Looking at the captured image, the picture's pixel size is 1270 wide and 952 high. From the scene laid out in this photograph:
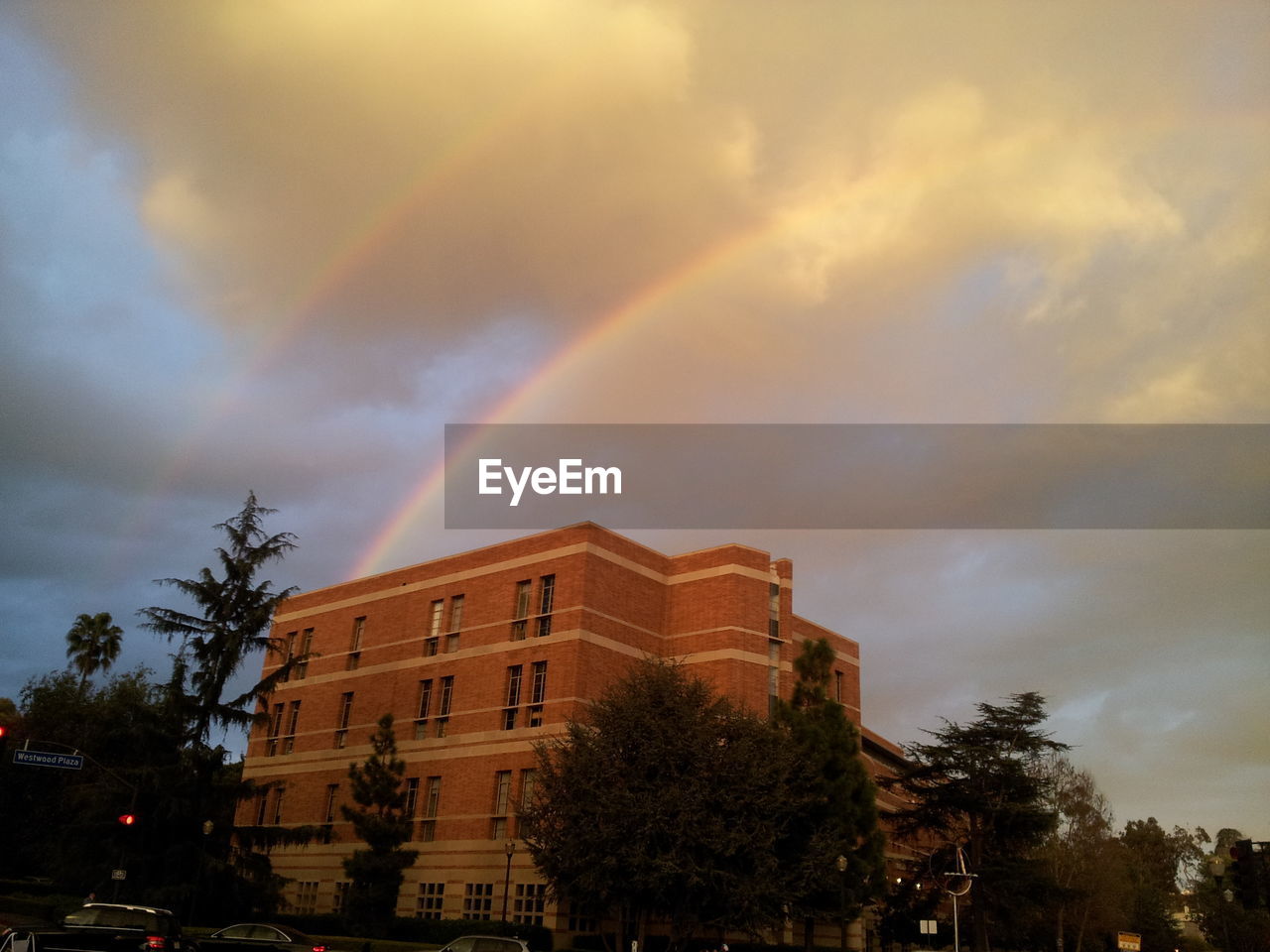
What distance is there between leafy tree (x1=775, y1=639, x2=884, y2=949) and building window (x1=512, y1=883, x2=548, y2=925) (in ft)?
36.5

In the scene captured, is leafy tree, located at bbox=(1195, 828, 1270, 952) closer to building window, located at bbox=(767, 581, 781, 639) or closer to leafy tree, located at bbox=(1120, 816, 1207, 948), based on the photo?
leafy tree, located at bbox=(1120, 816, 1207, 948)

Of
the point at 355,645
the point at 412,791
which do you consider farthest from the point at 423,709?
the point at 355,645

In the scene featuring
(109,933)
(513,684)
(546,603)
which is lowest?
(109,933)

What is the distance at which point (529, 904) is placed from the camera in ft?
139

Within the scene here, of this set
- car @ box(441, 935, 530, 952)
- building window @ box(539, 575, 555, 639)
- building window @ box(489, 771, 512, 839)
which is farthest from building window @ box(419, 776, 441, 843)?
car @ box(441, 935, 530, 952)

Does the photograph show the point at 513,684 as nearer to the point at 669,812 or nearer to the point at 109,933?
the point at 669,812

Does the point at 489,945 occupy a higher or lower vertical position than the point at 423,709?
lower

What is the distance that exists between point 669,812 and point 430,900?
60.3ft

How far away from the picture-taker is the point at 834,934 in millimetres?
48750

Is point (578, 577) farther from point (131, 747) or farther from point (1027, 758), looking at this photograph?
point (1027, 758)

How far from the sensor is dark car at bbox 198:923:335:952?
28.9m

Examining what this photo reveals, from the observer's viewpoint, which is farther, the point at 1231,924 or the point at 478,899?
the point at 1231,924

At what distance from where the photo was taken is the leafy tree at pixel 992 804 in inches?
1950

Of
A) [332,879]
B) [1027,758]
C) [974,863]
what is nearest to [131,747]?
[332,879]
